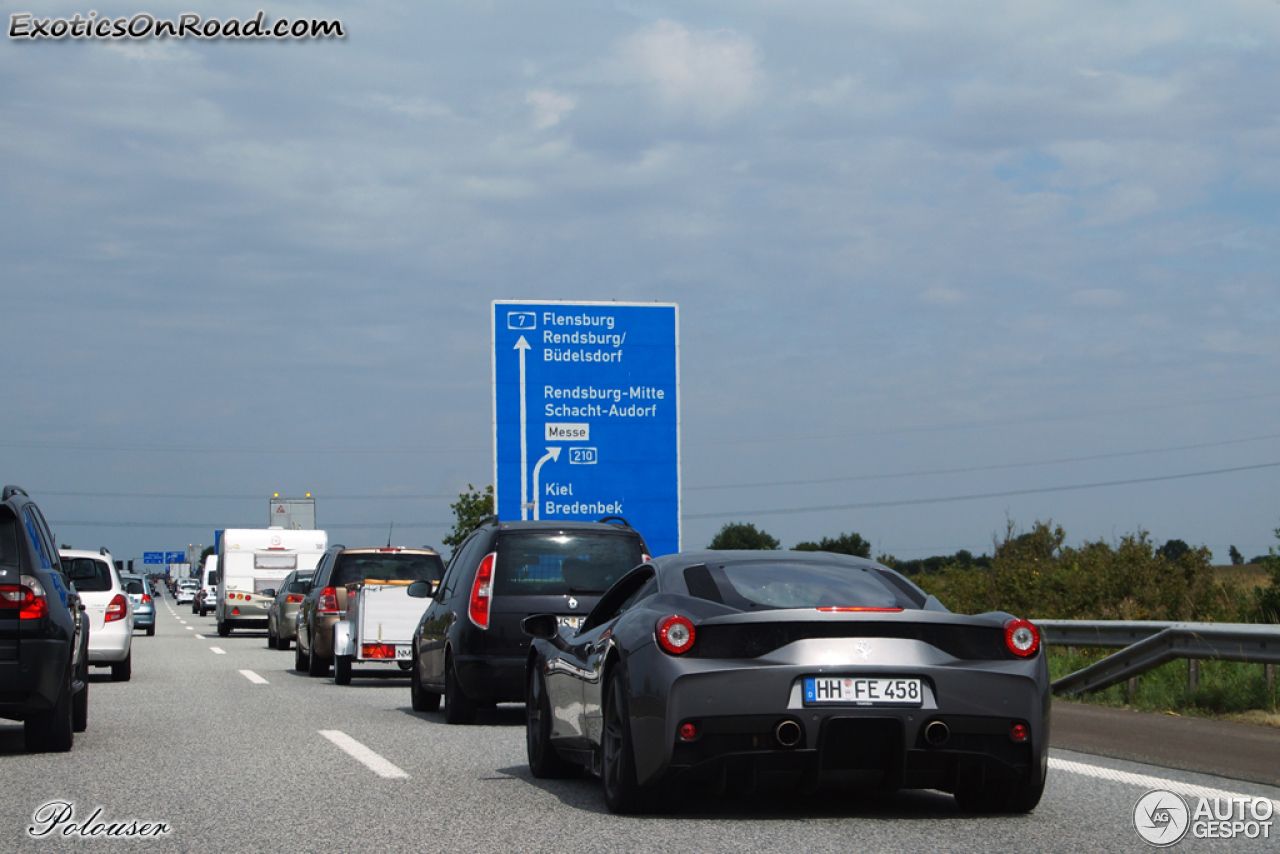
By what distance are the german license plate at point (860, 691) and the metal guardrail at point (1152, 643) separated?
18.1ft

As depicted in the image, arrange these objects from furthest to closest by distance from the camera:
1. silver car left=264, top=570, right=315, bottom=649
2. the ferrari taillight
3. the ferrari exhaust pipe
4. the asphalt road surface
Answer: silver car left=264, top=570, right=315, bottom=649 < the ferrari taillight < the ferrari exhaust pipe < the asphalt road surface

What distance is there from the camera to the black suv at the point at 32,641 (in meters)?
10.1

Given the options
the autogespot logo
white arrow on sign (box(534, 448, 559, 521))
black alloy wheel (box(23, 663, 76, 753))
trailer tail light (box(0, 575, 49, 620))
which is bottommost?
the autogespot logo

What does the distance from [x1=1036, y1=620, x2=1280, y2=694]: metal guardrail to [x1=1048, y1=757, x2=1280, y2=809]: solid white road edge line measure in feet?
8.39

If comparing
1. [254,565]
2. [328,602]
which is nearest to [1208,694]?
[328,602]

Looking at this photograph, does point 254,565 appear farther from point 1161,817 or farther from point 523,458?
point 1161,817

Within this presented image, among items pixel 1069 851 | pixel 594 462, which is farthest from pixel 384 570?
pixel 1069 851

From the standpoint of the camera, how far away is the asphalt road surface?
22.1 ft

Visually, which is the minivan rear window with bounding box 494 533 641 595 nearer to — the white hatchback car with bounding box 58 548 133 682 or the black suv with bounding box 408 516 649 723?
the black suv with bounding box 408 516 649 723

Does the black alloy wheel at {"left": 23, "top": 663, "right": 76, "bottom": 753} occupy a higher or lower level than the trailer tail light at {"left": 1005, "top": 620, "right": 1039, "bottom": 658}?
lower

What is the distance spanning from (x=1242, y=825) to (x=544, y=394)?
15442 millimetres

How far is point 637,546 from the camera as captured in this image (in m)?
13.4

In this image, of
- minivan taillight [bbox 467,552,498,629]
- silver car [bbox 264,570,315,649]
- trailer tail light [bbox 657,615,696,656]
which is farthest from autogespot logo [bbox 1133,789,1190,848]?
silver car [bbox 264,570,315,649]

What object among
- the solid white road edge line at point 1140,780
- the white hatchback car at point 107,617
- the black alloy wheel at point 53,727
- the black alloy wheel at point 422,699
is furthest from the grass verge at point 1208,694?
the white hatchback car at point 107,617
